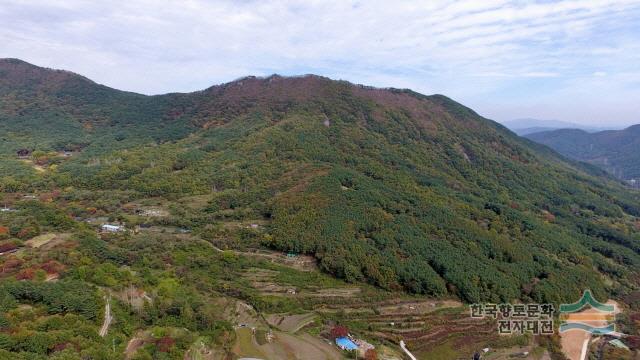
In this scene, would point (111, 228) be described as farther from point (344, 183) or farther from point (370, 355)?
point (370, 355)

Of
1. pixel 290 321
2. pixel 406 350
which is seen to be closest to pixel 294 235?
pixel 290 321

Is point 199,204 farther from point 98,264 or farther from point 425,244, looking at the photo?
point 425,244

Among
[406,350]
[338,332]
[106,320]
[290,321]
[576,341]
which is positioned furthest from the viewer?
[576,341]

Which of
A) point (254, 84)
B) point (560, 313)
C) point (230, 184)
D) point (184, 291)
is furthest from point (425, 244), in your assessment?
point (254, 84)

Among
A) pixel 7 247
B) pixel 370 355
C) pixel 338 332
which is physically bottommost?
pixel 370 355

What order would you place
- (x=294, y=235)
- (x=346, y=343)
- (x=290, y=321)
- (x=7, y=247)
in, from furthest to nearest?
1. (x=294, y=235)
2. (x=7, y=247)
3. (x=290, y=321)
4. (x=346, y=343)

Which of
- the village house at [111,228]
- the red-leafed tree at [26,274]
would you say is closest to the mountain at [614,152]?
the village house at [111,228]

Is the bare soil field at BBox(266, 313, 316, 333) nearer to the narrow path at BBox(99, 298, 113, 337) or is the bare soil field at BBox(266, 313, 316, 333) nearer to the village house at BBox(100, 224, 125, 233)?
the narrow path at BBox(99, 298, 113, 337)
